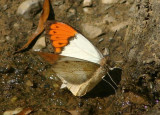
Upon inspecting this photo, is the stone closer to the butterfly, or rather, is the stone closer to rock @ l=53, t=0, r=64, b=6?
rock @ l=53, t=0, r=64, b=6

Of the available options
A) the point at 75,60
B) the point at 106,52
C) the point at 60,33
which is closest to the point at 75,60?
the point at 75,60

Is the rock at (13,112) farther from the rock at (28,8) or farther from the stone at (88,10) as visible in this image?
the stone at (88,10)

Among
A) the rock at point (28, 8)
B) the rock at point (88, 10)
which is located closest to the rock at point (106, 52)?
the rock at point (88, 10)

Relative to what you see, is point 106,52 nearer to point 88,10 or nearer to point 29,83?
point 88,10

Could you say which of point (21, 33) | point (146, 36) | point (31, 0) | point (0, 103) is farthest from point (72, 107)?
point (31, 0)

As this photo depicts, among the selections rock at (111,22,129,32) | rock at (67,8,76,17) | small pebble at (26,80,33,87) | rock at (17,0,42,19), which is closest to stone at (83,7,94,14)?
rock at (67,8,76,17)

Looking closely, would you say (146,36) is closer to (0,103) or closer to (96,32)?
(96,32)
